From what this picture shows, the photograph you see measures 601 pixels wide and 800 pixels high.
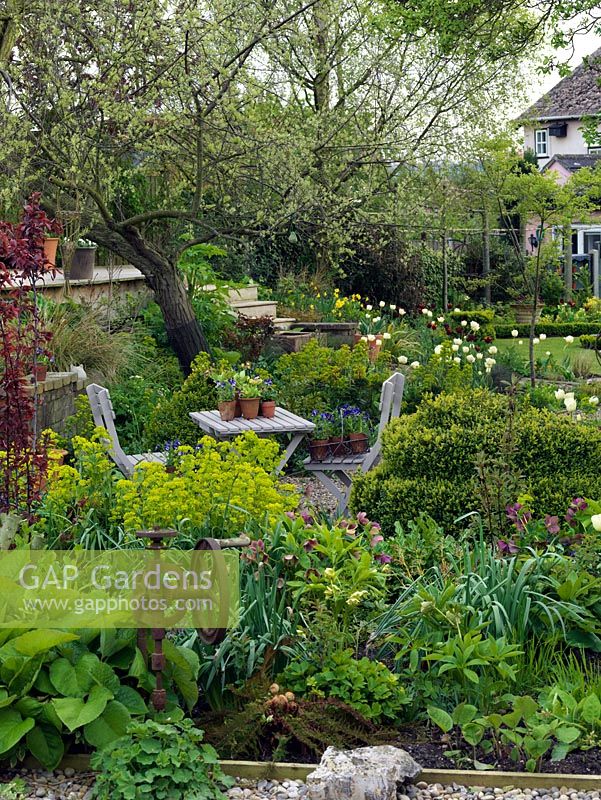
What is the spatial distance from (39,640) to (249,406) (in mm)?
4196

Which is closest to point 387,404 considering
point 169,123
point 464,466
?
point 464,466

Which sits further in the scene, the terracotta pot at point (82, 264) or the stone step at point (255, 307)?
the stone step at point (255, 307)

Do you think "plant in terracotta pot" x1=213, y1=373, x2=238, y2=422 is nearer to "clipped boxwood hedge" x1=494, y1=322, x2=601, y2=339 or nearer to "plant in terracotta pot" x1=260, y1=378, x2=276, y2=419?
"plant in terracotta pot" x1=260, y1=378, x2=276, y2=419

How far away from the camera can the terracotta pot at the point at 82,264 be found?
11359mm

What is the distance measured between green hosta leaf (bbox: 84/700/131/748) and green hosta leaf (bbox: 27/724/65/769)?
102 mm

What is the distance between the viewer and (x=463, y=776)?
3109 mm

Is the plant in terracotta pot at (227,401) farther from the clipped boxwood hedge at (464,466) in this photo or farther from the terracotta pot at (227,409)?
the clipped boxwood hedge at (464,466)

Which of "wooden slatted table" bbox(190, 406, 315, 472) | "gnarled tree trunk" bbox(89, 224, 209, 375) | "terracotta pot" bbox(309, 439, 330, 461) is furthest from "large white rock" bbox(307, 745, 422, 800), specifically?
"gnarled tree trunk" bbox(89, 224, 209, 375)

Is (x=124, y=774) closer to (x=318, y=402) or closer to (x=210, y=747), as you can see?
(x=210, y=747)

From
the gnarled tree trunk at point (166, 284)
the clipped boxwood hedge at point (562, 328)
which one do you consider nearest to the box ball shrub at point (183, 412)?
the gnarled tree trunk at point (166, 284)

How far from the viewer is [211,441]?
4906 millimetres

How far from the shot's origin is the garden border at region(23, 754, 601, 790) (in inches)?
122

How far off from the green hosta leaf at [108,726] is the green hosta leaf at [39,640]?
26 cm

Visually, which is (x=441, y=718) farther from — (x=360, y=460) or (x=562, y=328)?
(x=562, y=328)
